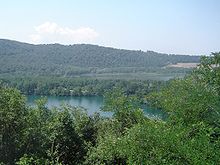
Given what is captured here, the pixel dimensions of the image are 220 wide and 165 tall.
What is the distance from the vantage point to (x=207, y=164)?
10516mm

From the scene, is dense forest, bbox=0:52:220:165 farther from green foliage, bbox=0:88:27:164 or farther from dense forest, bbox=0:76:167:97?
dense forest, bbox=0:76:167:97

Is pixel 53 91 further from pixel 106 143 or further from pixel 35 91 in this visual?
pixel 106 143

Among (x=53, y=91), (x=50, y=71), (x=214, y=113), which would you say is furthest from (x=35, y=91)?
(x=214, y=113)

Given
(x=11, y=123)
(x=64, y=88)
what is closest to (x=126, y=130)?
(x=11, y=123)

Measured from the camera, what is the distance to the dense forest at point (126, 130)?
486 inches

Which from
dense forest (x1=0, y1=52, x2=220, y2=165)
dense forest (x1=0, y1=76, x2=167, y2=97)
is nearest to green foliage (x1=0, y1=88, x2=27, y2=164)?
dense forest (x1=0, y1=52, x2=220, y2=165)

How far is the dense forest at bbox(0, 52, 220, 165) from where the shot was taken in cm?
1234

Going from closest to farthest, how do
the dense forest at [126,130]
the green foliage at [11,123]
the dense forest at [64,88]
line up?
the dense forest at [126,130] < the green foliage at [11,123] < the dense forest at [64,88]

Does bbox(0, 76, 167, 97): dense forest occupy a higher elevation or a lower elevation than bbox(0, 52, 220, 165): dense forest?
lower

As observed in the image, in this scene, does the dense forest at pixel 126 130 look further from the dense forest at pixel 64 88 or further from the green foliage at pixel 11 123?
the dense forest at pixel 64 88

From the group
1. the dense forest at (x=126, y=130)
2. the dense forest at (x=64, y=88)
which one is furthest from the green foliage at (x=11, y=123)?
the dense forest at (x=64, y=88)

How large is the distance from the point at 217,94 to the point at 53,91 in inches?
4189

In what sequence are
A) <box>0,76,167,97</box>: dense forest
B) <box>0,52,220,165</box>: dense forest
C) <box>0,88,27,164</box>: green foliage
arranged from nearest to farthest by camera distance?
<box>0,52,220,165</box>: dense forest < <box>0,88,27,164</box>: green foliage < <box>0,76,167,97</box>: dense forest

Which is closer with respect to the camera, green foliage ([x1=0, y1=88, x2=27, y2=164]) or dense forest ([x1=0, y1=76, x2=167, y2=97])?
green foliage ([x1=0, y1=88, x2=27, y2=164])
